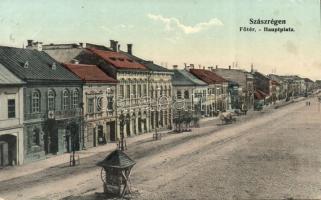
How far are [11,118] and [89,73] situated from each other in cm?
976

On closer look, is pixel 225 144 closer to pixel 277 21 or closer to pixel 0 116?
pixel 277 21

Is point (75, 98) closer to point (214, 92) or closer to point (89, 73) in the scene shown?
point (89, 73)

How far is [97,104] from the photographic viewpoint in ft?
113

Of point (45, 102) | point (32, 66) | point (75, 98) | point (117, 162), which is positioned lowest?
point (117, 162)

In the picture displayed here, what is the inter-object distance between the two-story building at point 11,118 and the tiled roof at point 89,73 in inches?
266

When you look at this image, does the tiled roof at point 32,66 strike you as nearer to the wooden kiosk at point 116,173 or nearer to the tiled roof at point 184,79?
the wooden kiosk at point 116,173

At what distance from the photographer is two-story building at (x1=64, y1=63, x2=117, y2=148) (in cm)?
3284

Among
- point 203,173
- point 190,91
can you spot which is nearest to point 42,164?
point 203,173

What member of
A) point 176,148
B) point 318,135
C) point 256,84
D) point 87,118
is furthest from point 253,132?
point 256,84

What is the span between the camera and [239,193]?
1881 cm

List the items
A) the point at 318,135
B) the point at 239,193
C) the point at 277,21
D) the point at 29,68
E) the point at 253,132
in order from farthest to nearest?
1. the point at 253,132
2. the point at 318,135
3. the point at 29,68
4. the point at 277,21
5. the point at 239,193

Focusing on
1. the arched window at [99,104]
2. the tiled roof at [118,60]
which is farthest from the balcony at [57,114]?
the tiled roof at [118,60]

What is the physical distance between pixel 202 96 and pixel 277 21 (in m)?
40.1

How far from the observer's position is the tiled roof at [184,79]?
5669 cm
